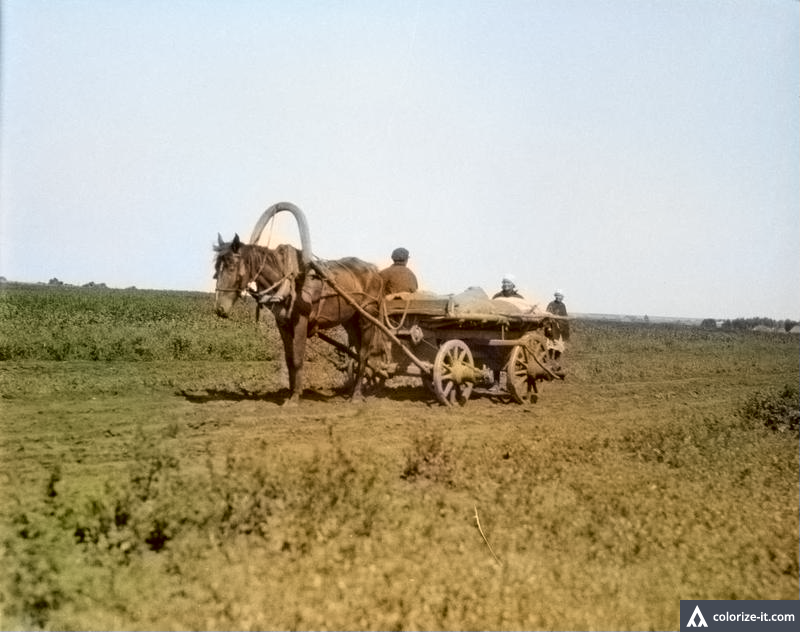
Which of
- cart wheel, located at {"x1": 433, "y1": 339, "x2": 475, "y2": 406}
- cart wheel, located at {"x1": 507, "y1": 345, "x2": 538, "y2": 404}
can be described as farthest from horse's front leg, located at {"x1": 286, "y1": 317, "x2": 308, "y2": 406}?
cart wheel, located at {"x1": 507, "y1": 345, "x2": 538, "y2": 404}

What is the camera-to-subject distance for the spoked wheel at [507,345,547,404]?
11359 mm

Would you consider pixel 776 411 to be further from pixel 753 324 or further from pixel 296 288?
pixel 753 324

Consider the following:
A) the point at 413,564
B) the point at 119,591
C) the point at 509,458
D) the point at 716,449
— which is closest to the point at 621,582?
the point at 413,564

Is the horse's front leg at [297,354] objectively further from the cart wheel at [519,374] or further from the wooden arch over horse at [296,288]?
the cart wheel at [519,374]

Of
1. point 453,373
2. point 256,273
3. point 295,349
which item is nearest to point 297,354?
point 295,349

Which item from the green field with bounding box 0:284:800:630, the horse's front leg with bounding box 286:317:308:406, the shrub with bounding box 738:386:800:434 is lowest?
the green field with bounding box 0:284:800:630

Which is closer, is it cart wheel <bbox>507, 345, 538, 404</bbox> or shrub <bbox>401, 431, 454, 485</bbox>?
shrub <bbox>401, 431, 454, 485</bbox>

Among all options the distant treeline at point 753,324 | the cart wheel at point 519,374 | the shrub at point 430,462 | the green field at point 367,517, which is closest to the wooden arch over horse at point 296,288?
the green field at point 367,517

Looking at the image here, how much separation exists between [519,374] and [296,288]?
435 centimetres

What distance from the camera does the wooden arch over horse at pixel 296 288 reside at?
8828 mm

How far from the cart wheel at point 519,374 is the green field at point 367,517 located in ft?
4.75

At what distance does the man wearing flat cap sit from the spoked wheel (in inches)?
80.0

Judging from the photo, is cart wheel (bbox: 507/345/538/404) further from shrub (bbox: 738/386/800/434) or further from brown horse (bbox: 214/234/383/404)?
shrub (bbox: 738/386/800/434)

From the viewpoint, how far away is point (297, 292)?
9.59 m
